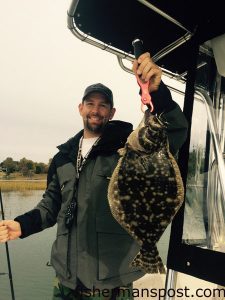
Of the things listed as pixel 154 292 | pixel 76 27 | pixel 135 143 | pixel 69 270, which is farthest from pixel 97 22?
pixel 154 292

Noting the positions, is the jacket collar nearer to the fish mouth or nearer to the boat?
the boat

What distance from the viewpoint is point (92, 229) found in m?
2.77

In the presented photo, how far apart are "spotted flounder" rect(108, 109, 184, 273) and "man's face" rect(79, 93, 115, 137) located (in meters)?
1.46

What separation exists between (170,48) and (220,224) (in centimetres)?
161

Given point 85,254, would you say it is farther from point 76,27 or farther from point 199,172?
point 76,27

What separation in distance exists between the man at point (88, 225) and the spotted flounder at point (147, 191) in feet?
2.09

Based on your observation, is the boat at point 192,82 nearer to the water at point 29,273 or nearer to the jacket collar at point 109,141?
the jacket collar at point 109,141

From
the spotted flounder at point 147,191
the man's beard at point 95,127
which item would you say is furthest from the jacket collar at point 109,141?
the spotted flounder at point 147,191

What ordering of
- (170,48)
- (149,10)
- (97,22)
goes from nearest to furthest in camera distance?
1. (149,10)
2. (97,22)
3. (170,48)

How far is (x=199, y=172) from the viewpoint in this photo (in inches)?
102

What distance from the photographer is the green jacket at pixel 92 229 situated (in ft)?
8.84

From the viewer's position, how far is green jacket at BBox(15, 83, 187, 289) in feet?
8.84

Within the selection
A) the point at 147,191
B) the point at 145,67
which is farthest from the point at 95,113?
the point at 147,191

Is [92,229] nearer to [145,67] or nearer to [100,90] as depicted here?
[100,90]
